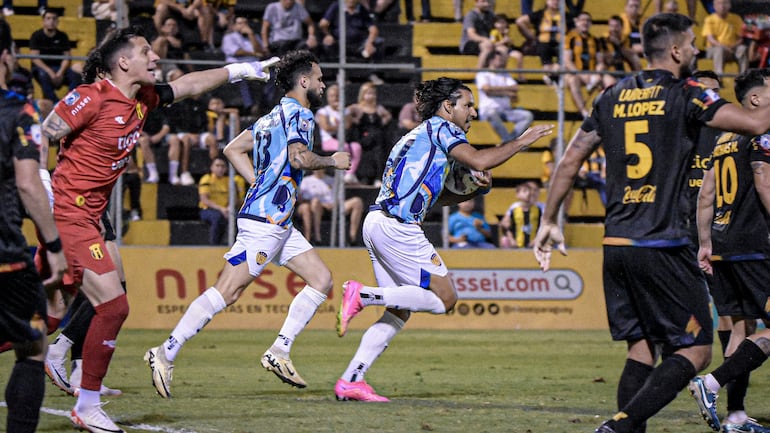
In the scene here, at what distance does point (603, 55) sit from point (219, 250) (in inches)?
283

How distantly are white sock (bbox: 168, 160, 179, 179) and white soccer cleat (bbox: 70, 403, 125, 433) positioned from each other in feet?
31.1

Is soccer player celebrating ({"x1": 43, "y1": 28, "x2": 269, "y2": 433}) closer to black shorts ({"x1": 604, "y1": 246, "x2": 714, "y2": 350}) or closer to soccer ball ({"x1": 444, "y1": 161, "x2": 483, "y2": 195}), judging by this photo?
soccer ball ({"x1": 444, "y1": 161, "x2": 483, "y2": 195})

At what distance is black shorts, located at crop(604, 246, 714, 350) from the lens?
571cm

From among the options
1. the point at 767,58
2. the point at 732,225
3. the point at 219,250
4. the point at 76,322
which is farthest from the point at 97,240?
the point at 767,58

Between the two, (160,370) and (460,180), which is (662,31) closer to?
(460,180)

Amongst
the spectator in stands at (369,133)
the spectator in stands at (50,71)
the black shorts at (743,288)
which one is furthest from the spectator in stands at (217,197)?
the black shorts at (743,288)

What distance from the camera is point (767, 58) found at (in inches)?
752

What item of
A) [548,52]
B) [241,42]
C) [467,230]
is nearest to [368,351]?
[467,230]

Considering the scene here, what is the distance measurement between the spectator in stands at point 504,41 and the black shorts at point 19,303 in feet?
43.7

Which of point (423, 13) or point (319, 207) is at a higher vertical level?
point (423, 13)

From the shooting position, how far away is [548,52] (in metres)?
17.9

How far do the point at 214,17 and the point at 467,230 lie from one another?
5270 millimetres

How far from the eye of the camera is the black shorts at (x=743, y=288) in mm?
7598

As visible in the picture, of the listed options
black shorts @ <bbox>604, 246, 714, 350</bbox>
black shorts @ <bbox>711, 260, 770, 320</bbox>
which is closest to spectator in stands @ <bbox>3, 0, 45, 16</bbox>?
black shorts @ <bbox>711, 260, 770, 320</bbox>
